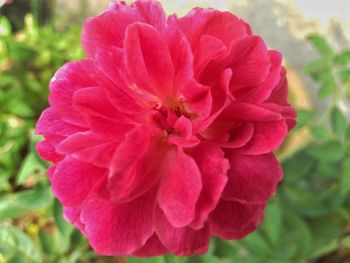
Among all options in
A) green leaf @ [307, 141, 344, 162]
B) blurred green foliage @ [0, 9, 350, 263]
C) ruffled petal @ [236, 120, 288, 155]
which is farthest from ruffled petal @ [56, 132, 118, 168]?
green leaf @ [307, 141, 344, 162]

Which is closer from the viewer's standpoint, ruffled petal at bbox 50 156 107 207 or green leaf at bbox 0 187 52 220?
ruffled petal at bbox 50 156 107 207

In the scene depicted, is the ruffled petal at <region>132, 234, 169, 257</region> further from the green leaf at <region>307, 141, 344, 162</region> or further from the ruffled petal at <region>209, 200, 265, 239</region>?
the green leaf at <region>307, 141, 344, 162</region>

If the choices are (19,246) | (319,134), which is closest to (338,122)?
(319,134)

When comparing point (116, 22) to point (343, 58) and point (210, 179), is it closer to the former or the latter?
point (210, 179)

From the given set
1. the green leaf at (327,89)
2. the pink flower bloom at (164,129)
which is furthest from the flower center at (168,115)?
the green leaf at (327,89)

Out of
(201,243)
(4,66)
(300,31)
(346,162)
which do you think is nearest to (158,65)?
(201,243)

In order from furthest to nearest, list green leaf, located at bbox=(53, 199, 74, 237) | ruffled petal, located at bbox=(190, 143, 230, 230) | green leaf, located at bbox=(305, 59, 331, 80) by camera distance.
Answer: green leaf, located at bbox=(305, 59, 331, 80)
green leaf, located at bbox=(53, 199, 74, 237)
ruffled petal, located at bbox=(190, 143, 230, 230)

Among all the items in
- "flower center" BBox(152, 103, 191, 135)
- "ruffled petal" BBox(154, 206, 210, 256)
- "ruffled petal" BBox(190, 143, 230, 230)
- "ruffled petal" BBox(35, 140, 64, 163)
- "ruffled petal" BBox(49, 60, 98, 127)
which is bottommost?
"ruffled petal" BBox(154, 206, 210, 256)
